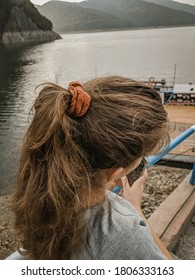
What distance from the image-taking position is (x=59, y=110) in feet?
3.20

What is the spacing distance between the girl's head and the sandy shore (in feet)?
14.5

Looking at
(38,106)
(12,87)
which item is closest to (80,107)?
(38,106)

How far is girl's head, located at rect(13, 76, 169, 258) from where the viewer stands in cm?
98

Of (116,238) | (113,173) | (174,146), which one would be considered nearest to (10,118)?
(174,146)

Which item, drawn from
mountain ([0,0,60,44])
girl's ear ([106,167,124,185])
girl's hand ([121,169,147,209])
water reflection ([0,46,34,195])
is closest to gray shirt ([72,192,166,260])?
girl's ear ([106,167,124,185])

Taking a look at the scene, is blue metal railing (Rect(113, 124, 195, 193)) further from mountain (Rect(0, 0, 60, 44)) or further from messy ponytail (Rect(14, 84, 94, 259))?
mountain (Rect(0, 0, 60, 44))

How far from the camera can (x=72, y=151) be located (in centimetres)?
99

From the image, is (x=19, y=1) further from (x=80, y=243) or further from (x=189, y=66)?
(x=80, y=243)

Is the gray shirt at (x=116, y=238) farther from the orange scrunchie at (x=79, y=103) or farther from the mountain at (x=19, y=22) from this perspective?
the mountain at (x=19, y=22)

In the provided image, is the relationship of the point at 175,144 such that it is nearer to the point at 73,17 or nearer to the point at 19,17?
the point at 19,17

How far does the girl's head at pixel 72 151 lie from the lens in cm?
98

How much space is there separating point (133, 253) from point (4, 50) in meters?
86.7

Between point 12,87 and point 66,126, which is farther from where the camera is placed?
point 12,87
